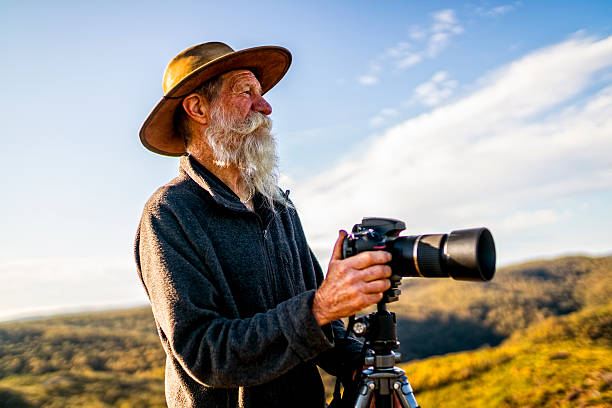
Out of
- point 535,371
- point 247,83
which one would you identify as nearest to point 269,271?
point 247,83

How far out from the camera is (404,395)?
6.26 feet

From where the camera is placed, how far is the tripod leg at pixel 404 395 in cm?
189

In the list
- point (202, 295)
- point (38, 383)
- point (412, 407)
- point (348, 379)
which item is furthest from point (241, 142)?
point (38, 383)

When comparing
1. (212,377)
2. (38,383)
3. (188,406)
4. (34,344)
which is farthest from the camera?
(34,344)

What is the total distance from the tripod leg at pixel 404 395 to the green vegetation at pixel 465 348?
174 cm

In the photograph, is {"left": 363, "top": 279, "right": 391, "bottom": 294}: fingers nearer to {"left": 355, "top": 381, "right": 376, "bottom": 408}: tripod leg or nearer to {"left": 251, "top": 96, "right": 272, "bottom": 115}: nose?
{"left": 355, "top": 381, "right": 376, "bottom": 408}: tripod leg

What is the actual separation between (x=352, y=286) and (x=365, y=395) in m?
0.64

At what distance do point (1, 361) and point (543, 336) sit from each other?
5097mm

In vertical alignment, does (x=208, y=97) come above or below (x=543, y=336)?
above

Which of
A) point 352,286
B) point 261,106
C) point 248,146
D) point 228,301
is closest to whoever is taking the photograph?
point 352,286

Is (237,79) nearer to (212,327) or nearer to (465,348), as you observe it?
(212,327)

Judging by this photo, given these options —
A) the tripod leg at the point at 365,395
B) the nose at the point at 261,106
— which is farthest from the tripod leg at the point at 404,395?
the nose at the point at 261,106

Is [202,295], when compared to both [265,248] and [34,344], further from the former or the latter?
[34,344]

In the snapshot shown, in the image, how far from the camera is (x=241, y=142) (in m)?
2.69
